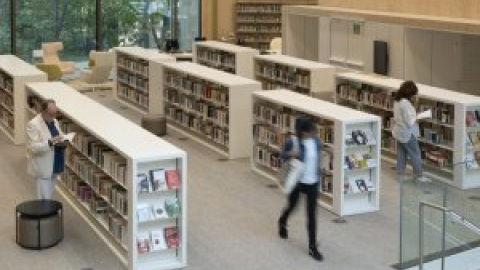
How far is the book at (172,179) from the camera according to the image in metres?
7.95

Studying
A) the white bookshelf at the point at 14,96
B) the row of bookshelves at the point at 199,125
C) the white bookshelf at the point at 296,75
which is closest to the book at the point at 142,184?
the row of bookshelves at the point at 199,125

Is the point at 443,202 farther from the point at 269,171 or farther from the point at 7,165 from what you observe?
the point at 7,165

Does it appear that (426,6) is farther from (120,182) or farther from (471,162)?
(120,182)

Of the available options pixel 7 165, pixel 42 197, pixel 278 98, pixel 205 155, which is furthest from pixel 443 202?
pixel 7 165

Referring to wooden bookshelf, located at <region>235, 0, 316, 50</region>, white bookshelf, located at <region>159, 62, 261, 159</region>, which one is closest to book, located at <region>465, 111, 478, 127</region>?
white bookshelf, located at <region>159, 62, 261, 159</region>

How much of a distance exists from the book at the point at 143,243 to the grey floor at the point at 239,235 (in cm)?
41

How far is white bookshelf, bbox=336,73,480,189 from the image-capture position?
11.1 metres

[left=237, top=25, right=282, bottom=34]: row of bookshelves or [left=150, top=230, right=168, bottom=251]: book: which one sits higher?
[left=237, top=25, right=282, bottom=34]: row of bookshelves

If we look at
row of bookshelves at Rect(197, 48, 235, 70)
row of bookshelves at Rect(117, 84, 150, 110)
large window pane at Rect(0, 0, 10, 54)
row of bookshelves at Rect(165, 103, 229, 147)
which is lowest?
row of bookshelves at Rect(165, 103, 229, 147)

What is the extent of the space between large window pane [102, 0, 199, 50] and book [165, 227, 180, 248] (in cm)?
1715

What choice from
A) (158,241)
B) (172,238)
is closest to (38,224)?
(158,241)

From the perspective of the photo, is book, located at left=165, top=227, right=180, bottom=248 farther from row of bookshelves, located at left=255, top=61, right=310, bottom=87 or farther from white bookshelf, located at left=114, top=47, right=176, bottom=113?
white bookshelf, located at left=114, top=47, right=176, bottom=113

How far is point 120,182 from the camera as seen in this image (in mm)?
8336

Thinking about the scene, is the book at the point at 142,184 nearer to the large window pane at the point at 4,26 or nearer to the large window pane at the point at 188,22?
the large window pane at the point at 4,26
